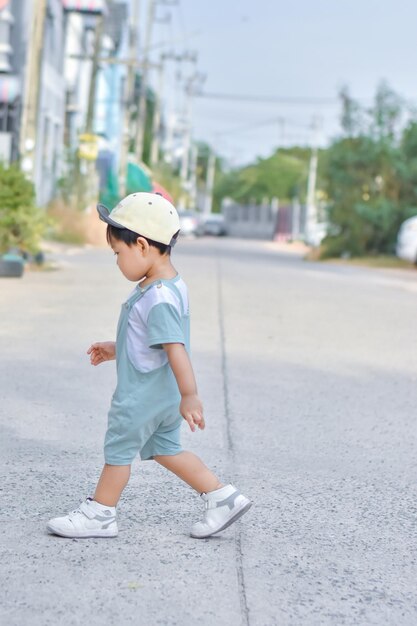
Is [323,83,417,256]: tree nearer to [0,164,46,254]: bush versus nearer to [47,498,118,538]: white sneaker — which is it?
[0,164,46,254]: bush

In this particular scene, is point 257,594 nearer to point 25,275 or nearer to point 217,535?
point 217,535

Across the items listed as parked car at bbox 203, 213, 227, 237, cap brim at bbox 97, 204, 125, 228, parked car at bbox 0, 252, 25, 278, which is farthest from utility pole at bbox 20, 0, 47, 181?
parked car at bbox 203, 213, 227, 237

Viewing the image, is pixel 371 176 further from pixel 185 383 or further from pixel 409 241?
pixel 185 383

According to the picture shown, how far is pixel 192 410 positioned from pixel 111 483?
0.42 m

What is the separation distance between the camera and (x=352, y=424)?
22.9ft

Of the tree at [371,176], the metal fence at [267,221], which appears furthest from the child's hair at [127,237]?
the metal fence at [267,221]

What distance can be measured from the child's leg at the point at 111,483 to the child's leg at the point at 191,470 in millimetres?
156

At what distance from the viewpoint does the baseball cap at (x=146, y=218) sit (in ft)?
13.9

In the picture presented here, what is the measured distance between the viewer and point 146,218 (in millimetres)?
4246

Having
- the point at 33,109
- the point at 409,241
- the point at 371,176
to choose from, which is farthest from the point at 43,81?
the point at 33,109

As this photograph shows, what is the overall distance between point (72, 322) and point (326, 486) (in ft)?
20.2

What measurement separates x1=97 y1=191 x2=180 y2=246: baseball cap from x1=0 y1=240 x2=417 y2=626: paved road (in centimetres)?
103

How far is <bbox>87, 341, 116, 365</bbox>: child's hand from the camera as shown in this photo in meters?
4.50

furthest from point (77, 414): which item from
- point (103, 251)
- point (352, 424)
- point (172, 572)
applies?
point (103, 251)
